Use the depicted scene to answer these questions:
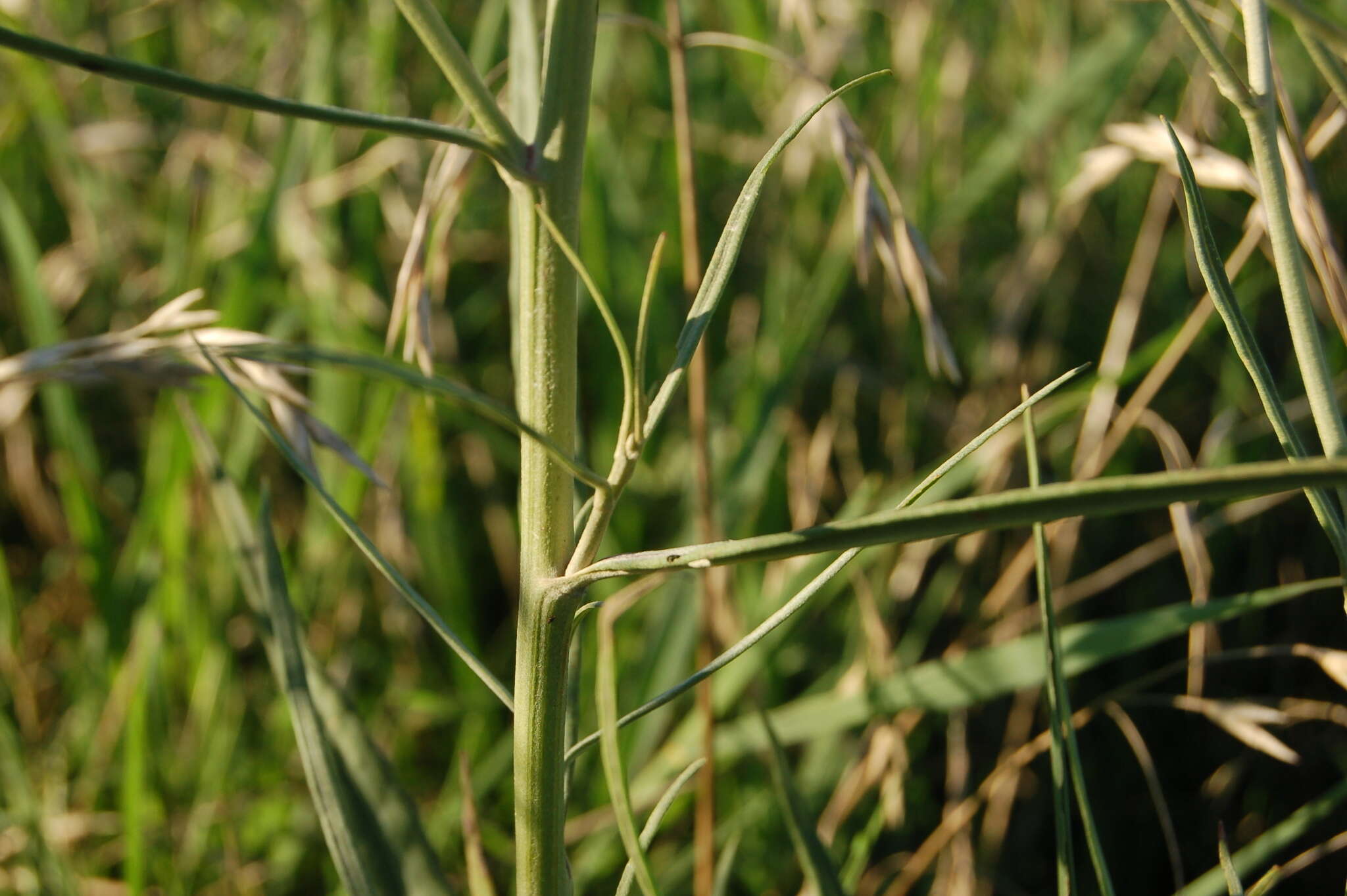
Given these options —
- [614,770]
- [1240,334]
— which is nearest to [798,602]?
[614,770]

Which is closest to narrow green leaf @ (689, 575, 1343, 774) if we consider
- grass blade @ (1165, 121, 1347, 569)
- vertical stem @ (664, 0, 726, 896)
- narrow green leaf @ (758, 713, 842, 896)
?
vertical stem @ (664, 0, 726, 896)

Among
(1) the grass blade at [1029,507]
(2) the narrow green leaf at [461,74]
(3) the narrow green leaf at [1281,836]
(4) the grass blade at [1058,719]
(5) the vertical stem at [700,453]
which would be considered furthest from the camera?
(5) the vertical stem at [700,453]

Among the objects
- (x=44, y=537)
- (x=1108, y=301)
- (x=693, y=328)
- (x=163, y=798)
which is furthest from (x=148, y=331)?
(x=1108, y=301)

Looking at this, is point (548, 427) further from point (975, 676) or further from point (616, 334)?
point (975, 676)

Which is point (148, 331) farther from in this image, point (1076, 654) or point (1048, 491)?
point (1076, 654)

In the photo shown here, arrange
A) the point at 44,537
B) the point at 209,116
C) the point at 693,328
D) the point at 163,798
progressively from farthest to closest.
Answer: the point at 209,116 → the point at 44,537 → the point at 163,798 → the point at 693,328

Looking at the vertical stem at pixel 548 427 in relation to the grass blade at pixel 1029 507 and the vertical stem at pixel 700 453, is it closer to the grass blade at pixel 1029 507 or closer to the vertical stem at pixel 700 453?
the grass blade at pixel 1029 507

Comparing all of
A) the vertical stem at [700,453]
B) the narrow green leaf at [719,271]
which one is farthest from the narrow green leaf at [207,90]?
the vertical stem at [700,453]
